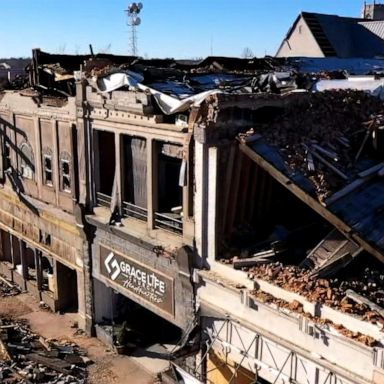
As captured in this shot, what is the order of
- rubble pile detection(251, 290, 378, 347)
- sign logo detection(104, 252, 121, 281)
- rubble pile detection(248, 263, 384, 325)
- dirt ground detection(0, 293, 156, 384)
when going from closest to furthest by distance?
1. rubble pile detection(251, 290, 378, 347)
2. rubble pile detection(248, 263, 384, 325)
3. dirt ground detection(0, 293, 156, 384)
4. sign logo detection(104, 252, 121, 281)

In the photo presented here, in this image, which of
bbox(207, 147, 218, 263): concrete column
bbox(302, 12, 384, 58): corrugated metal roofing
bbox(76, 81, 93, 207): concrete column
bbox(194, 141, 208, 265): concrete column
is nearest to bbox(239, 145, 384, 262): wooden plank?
bbox(207, 147, 218, 263): concrete column

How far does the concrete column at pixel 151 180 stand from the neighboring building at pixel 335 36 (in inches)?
933

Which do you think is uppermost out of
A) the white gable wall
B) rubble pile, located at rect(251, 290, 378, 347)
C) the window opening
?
the white gable wall

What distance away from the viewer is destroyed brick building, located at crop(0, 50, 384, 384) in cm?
1152

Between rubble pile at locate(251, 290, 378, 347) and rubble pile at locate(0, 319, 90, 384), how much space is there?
762 centimetres

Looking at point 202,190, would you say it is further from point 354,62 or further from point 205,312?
point 354,62

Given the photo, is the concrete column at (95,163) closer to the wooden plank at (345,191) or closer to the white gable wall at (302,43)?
the wooden plank at (345,191)

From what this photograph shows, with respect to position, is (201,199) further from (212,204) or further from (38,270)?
(38,270)

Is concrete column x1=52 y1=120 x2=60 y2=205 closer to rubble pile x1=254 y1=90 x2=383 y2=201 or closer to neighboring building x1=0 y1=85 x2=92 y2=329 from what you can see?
neighboring building x1=0 y1=85 x2=92 y2=329

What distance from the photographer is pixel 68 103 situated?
18.5 m

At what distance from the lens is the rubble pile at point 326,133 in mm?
12359

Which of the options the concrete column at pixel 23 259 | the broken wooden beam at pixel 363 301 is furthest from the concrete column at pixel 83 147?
the broken wooden beam at pixel 363 301

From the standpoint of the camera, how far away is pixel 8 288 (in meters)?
24.1

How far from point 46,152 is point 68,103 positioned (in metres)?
2.92
